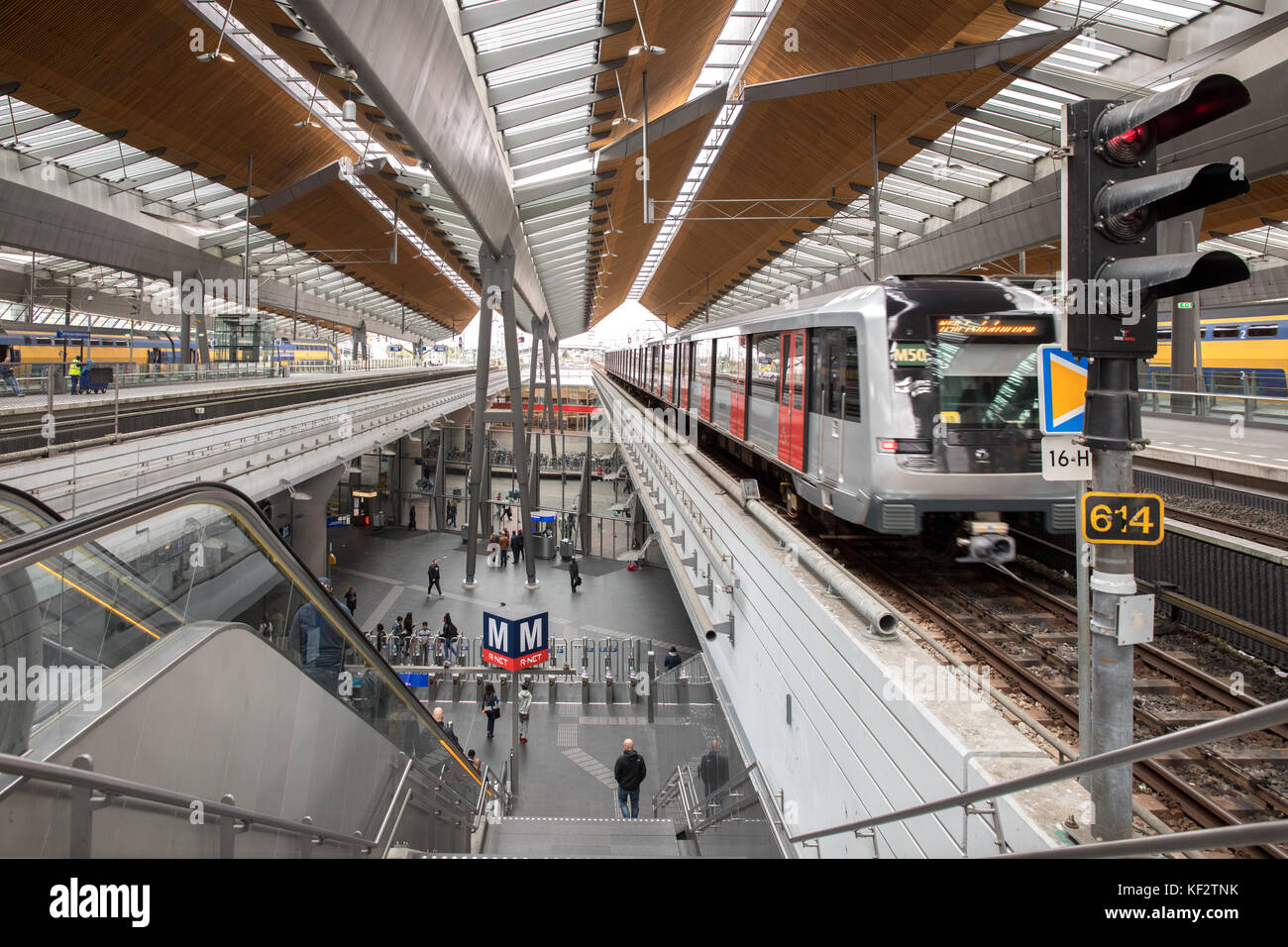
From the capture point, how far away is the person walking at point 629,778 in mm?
11484

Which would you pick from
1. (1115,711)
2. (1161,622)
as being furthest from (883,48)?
(1115,711)

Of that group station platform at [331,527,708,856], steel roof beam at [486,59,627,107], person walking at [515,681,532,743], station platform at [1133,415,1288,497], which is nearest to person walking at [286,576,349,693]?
station platform at [331,527,708,856]

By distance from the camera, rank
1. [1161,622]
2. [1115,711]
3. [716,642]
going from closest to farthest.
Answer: [1115,711] < [1161,622] < [716,642]

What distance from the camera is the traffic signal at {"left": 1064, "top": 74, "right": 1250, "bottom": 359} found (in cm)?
293

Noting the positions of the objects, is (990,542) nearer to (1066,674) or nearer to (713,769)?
(1066,674)

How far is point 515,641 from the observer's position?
12312 millimetres

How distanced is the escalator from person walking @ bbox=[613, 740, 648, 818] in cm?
627

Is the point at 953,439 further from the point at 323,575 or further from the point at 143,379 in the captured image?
the point at 323,575

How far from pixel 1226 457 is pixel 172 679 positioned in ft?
36.5

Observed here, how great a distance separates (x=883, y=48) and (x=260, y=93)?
1332cm

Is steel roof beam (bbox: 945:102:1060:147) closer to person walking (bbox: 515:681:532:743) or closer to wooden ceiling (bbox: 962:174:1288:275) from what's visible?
wooden ceiling (bbox: 962:174:1288:275)

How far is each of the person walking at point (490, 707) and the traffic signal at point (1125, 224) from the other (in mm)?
13534

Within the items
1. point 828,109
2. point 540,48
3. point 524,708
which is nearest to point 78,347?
point 524,708
